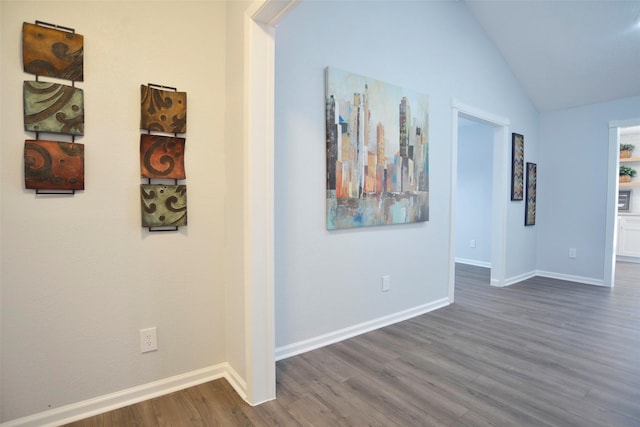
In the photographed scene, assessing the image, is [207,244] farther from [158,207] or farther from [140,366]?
[140,366]

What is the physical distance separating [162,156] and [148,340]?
1.02m

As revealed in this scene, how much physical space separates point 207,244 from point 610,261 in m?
4.99

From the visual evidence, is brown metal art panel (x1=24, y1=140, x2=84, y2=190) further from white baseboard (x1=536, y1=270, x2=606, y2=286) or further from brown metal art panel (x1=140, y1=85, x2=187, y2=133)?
white baseboard (x1=536, y1=270, x2=606, y2=286)

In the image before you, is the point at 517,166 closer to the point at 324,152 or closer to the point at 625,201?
the point at 324,152

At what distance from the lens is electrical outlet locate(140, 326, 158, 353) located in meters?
1.80

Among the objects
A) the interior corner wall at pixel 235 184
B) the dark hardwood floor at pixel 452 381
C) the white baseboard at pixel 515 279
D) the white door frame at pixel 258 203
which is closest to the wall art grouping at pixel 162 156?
the interior corner wall at pixel 235 184

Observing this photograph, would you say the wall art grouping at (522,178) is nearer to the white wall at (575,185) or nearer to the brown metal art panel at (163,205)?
the white wall at (575,185)

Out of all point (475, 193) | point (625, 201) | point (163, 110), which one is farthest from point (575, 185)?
point (163, 110)

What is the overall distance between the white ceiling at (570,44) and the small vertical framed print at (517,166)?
770 mm

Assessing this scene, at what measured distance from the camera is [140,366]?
1.80 meters

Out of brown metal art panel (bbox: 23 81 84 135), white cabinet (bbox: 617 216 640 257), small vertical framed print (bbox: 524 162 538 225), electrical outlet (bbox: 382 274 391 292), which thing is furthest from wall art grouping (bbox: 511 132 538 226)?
brown metal art panel (bbox: 23 81 84 135)

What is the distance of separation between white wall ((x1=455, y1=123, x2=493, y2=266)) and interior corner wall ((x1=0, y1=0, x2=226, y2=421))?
15.8 ft

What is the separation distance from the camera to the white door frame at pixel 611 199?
4.20m

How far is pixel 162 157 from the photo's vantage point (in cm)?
181
